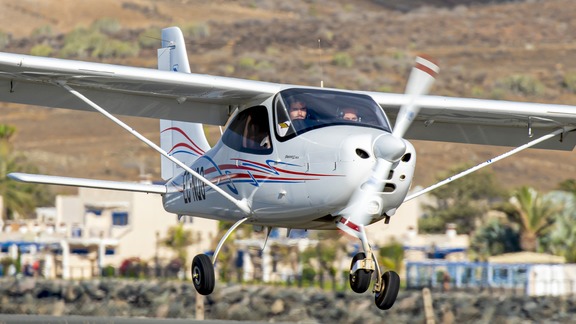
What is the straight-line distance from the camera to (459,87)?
101 m

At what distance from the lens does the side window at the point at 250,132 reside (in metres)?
14.8

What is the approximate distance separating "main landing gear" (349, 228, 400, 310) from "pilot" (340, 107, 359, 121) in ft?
4.47

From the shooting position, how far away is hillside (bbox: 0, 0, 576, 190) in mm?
86438

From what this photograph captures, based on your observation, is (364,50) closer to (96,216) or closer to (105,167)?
(105,167)

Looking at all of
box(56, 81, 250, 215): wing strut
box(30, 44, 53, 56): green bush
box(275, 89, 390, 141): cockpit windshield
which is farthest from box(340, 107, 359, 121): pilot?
box(30, 44, 53, 56): green bush

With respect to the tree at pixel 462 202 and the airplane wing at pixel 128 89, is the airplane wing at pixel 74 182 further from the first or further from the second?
the tree at pixel 462 202

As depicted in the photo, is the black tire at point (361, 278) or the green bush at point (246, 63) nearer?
the black tire at point (361, 278)

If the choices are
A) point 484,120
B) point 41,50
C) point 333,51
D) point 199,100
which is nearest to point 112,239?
point 484,120

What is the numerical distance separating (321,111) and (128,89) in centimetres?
334

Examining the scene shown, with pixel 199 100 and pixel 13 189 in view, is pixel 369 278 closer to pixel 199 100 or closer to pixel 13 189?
pixel 199 100

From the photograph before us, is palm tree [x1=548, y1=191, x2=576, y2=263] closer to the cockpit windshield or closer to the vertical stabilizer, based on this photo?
the vertical stabilizer

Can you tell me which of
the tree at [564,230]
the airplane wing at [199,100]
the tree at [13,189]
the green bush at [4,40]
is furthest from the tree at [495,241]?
the green bush at [4,40]

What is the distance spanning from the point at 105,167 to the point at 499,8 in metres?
55.3

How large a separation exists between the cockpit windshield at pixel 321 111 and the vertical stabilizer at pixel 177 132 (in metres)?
4.29
